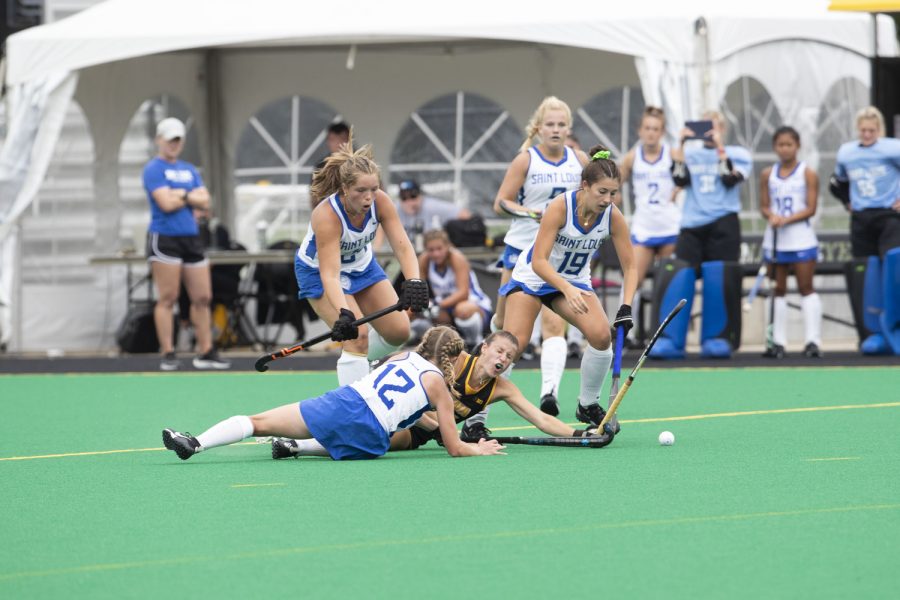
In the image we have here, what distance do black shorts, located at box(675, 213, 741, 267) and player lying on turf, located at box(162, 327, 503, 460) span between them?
7208 millimetres

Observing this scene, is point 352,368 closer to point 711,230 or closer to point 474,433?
point 474,433

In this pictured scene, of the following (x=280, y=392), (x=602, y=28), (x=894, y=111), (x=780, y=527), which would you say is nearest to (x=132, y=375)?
(x=280, y=392)

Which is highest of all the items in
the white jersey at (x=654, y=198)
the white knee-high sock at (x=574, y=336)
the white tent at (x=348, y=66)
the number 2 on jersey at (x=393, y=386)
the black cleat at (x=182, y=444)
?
the white tent at (x=348, y=66)

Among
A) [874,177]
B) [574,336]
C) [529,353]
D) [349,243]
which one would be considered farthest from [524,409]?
[529,353]

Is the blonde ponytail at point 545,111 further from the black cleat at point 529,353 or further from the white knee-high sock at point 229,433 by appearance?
the black cleat at point 529,353

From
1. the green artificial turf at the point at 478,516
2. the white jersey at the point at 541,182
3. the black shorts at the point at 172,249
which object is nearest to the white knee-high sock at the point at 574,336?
the black shorts at the point at 172,249

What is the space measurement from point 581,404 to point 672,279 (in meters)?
5.42

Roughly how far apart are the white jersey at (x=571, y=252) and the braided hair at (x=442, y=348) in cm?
106

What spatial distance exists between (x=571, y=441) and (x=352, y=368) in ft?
4.65

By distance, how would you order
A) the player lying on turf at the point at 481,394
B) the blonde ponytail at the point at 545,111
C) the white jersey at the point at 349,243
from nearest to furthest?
the player lying on turf at the point at 481,394
the white jersey at the point at 349,243
the blonde ponytail at the point at 545,111

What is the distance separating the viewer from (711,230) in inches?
561

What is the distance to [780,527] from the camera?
17.4 ft

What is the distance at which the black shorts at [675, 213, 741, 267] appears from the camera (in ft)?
46.7

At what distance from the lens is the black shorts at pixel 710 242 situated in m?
14.2
